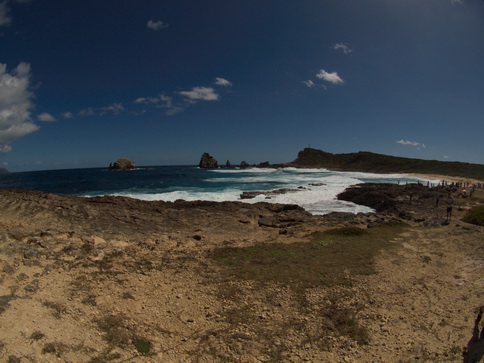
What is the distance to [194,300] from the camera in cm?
684

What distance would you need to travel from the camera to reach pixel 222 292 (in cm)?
727

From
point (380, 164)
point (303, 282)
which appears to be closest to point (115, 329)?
point (303, 282)

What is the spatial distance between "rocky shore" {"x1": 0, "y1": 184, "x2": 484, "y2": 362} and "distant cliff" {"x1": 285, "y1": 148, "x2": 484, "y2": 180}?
2867 inches

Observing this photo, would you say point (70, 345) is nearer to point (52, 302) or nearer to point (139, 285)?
point (52, 302)

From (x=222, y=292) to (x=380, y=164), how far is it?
113 m

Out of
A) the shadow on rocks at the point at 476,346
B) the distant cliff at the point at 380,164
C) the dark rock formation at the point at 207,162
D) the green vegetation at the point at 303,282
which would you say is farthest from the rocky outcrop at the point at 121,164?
the shadow on rocks at the point at 476,346

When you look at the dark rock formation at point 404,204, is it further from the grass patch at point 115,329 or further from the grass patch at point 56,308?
the grass patch at point 56,308

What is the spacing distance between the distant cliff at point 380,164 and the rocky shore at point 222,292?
7282cm

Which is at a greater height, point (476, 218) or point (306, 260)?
point (476, 218)

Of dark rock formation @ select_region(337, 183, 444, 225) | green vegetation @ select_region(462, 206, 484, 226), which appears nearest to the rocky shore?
green vegetation @ select_region(462, 206, 484, 226)

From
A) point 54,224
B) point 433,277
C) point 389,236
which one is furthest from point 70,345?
point 389,236

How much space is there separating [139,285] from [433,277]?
933cm

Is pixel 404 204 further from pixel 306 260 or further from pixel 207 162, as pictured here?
pixel 207 162

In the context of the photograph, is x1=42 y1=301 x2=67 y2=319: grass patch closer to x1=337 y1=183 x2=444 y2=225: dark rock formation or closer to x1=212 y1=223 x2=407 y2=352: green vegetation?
x1=212 y1=223 x2=407 y2=352: green vegetation
